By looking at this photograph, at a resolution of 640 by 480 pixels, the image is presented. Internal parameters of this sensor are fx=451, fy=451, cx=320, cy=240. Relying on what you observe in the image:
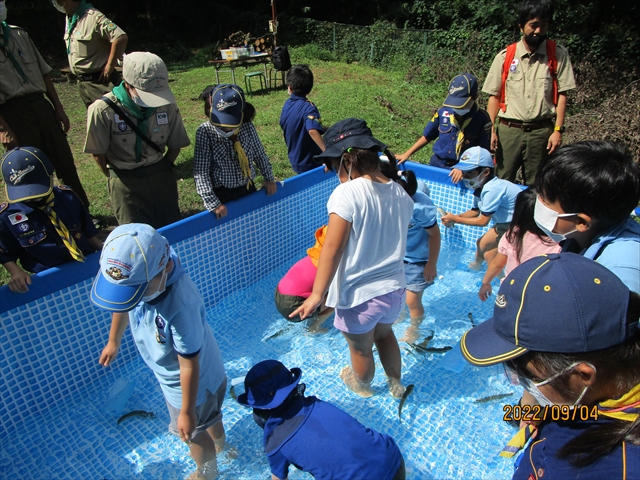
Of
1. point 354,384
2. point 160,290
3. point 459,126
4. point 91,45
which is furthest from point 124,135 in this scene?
point 459,126

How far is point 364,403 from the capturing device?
133 inches

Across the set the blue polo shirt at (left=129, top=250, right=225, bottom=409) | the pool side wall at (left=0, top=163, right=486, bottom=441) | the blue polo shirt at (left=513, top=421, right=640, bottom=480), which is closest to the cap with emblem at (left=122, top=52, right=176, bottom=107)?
the pool side wall at (left=0, top=163, right=486, bottom=441)

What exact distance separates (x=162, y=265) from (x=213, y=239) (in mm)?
2046

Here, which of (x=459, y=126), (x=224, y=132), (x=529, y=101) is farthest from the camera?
(x=529, y=101)

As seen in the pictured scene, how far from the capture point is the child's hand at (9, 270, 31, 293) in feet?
9.34

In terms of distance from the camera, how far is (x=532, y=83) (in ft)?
15.3

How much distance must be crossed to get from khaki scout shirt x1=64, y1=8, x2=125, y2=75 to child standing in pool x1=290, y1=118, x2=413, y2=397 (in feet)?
12.0

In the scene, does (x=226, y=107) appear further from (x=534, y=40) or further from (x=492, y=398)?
(x=534, y=40)

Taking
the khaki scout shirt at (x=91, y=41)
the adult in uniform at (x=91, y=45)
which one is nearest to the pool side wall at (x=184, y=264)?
the adult in uniform at (x=91, y=45)

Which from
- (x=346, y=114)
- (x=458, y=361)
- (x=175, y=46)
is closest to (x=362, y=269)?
(x=458, y=361)

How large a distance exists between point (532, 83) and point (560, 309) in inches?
165

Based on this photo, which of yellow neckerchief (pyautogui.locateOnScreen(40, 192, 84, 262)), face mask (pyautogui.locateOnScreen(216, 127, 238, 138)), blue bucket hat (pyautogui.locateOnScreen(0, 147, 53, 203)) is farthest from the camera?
face mask (pyautogui.locateOnScreen(216, 127, 238, 138))

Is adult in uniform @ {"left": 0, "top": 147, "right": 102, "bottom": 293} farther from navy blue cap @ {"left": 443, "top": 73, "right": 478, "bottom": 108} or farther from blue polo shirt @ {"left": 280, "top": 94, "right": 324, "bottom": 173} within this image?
navy blue cap @ {"left": 443, "top": 73, "right": 478, "bottom": 108}

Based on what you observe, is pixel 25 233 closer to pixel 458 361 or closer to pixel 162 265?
pixel 162 265
